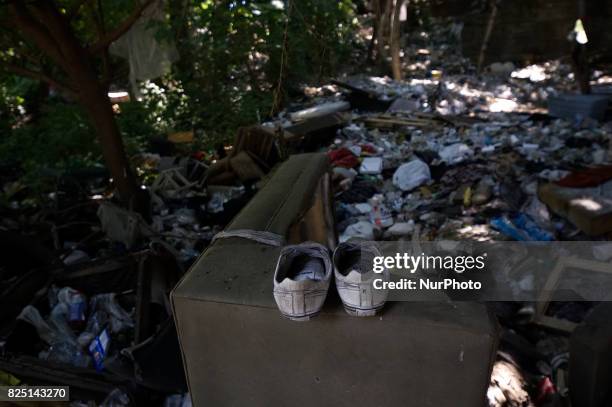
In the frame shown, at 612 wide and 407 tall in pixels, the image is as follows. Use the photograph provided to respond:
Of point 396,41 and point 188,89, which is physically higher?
point 396,41

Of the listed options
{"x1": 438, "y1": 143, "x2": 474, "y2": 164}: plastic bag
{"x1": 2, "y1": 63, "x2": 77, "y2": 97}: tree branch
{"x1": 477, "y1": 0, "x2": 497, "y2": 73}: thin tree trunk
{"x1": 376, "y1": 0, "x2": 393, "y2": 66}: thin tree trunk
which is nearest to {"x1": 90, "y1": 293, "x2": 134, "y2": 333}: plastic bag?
{"x1": 2, "y1": 63, "x2": 77, "y2": 97}: tree branch

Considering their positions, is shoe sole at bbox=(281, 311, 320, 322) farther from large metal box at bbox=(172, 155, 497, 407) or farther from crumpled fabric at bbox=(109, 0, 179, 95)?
crumpled fabric at bbox=(109, 0, 179, 95)

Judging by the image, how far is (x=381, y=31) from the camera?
11.6 metres

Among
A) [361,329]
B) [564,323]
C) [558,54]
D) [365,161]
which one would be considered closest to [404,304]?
[361,329]

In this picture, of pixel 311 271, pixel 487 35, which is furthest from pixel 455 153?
pixel 487 35

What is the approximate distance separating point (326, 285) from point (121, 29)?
11.4 ft

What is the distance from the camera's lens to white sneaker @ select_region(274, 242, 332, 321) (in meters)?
1.37

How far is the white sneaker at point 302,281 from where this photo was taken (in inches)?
53.9

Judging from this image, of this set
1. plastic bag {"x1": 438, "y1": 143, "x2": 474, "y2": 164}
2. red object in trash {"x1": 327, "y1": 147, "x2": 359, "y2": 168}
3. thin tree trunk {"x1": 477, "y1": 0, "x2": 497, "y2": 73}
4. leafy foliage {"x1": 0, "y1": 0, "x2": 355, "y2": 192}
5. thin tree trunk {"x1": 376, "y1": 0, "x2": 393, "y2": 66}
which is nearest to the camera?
leafy foliage {"x1": 0, "y1": 0, "x2": 355, "y2": 192}

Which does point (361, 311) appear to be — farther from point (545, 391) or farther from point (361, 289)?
point (545, 391)

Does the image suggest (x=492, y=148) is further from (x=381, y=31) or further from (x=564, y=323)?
(x=381, y=31)

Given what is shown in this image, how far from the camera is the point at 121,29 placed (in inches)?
153

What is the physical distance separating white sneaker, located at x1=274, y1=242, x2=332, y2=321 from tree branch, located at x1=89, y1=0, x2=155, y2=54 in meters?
2.98

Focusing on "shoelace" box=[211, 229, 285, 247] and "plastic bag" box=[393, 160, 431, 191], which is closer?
"shoelace" box=[211, 229, 285, 247]
